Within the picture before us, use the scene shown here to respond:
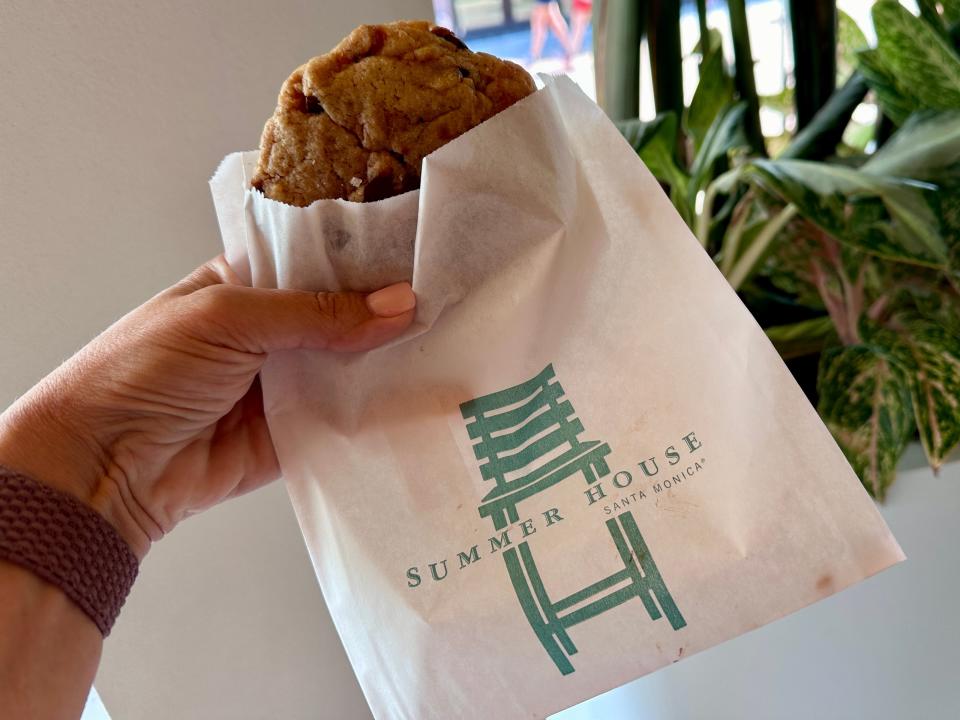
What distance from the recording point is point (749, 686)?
0.76 metres

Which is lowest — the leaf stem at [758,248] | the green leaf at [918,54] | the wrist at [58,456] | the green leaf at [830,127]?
the leaf stem at [758,248]

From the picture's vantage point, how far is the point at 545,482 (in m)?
0.52

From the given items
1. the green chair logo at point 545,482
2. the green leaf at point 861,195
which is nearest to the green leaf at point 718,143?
the green leaf at point 861,195

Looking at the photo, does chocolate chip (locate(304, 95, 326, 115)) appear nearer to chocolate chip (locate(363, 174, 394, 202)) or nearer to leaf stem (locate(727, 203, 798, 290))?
chocolate chip (locate(363, 174, 394, 202))

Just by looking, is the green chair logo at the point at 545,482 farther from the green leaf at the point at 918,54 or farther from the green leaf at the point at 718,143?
the green leaf at the point at 918,54

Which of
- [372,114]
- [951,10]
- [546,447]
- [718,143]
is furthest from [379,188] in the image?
[951,10]

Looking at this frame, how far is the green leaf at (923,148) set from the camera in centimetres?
77

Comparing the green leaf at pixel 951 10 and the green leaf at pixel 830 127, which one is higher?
the green leaf at pixel 951 10

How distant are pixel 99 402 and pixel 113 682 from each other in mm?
530

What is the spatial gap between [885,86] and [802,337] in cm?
32

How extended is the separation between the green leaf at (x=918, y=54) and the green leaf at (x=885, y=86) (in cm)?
3

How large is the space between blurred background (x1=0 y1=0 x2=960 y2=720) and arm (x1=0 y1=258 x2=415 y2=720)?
256mm

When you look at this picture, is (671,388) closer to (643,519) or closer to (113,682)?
(643,519)

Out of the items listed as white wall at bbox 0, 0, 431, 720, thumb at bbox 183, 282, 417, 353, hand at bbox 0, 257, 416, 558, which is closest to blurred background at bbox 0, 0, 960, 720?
white wall at bbox 0, 0, 431, 720
